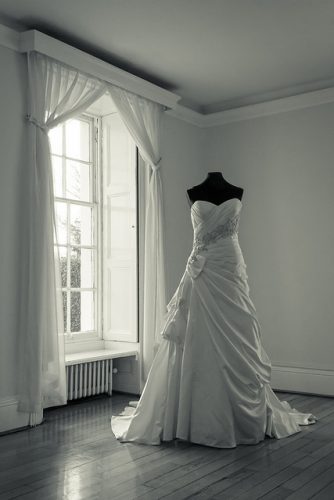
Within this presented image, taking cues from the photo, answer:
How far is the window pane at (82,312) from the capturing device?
17.9ft

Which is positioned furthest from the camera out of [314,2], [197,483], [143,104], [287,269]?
[287,269]

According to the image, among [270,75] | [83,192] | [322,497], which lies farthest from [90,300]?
[322,497]

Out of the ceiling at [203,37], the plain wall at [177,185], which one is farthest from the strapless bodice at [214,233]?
the plain wall at [177,185]

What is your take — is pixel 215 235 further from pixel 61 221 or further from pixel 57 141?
pixel 57 141

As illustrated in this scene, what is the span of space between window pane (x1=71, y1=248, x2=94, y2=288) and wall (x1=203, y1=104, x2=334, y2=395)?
67.3 inches

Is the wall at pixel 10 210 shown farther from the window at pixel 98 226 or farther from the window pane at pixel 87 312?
the window pane at pixel 87 312

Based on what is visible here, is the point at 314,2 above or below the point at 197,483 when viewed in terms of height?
above

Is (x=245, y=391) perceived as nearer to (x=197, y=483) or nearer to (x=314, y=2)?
(x=197, y=483)

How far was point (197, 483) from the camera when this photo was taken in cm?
299

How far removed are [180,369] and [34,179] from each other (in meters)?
1.80

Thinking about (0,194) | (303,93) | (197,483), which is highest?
(303,93)

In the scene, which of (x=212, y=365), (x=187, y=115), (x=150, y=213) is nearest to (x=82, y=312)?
(x=150, y=213)

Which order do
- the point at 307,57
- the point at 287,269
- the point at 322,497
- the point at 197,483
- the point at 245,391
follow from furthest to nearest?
the point at 287,269, the point at 307,57, the point at 245,391, the point at 197,483, the point at 322,497

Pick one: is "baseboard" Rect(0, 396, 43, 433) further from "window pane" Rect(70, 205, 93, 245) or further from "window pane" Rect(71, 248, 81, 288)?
"window pane" Rect(70, 205, 93, 245)
